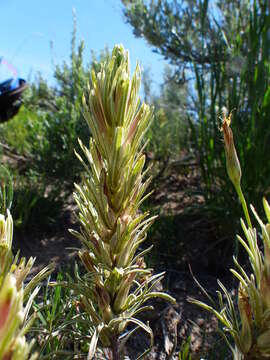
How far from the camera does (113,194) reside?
561 mm

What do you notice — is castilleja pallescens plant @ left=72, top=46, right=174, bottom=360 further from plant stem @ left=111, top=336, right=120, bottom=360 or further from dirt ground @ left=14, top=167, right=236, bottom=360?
dirt ground @ left=14, top=167, right=236, bottom=360

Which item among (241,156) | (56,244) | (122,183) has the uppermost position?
(241,156)

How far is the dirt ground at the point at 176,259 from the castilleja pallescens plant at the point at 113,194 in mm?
512

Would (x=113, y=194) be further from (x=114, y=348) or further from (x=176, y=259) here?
(x=176, y=259)

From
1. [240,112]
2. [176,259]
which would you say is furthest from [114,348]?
[240,112]

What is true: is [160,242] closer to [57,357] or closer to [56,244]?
[56,244]

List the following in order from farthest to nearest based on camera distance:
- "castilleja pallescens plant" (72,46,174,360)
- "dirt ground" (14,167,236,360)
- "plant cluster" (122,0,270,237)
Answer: "plant cluster" (122,0,270,237)
"dirt ground" (14,167,236,360)
"castilleja pallescens plant" (72,46,174,360)

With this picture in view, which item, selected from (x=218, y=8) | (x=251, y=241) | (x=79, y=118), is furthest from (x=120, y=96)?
(x=218, y=8)

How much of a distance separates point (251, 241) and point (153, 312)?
0.78 metres

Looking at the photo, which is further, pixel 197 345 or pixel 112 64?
pixel 197 345

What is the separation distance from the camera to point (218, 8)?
2457 millimetres

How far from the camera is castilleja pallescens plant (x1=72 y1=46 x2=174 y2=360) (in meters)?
0.53

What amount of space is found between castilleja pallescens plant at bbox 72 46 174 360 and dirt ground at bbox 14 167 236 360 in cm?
51

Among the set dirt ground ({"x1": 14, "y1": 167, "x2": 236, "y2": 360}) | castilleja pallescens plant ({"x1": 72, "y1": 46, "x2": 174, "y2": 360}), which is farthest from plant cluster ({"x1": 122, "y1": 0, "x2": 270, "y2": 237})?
castilleja pallescens plant ({"x1": 72, "y1": 46, "x2": 174, "y2": 360})
